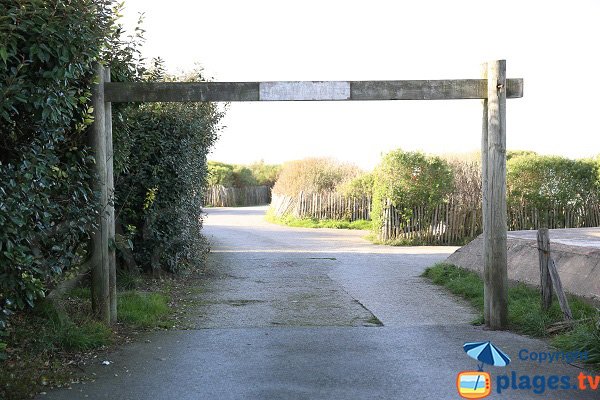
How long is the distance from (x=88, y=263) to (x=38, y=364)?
2062 mm

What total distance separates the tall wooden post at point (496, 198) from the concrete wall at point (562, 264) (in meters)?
1.26

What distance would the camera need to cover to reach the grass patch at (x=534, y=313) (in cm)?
684

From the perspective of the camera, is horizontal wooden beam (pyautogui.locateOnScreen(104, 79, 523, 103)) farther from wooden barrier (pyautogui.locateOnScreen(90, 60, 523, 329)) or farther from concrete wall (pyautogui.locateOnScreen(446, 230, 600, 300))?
concrete wall (pyautogui.locateOnScreen(446, 230, 600, 300))

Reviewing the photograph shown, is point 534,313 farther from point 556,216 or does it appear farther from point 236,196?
point 236,196

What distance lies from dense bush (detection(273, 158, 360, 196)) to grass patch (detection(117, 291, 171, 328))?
2206cm

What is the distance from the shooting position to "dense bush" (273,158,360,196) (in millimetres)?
32500

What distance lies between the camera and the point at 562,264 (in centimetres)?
977

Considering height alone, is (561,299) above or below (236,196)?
below

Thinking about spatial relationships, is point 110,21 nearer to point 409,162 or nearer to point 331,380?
point 331,380

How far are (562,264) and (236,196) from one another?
47.7 m

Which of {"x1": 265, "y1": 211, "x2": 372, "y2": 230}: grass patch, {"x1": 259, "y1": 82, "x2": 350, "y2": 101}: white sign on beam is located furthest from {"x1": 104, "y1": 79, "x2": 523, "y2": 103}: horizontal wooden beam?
{"x1": 265, "y1": 211, "x2": 372, "y2": 230}: grass patch

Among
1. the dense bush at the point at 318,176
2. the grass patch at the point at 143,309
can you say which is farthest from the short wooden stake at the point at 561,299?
the dense bush at the point at 318,176

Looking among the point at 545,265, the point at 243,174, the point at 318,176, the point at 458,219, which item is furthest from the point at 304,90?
the point at 243,174

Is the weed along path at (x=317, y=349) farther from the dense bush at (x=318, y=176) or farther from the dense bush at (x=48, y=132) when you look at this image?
the dense bush at (x=318, y=176)
